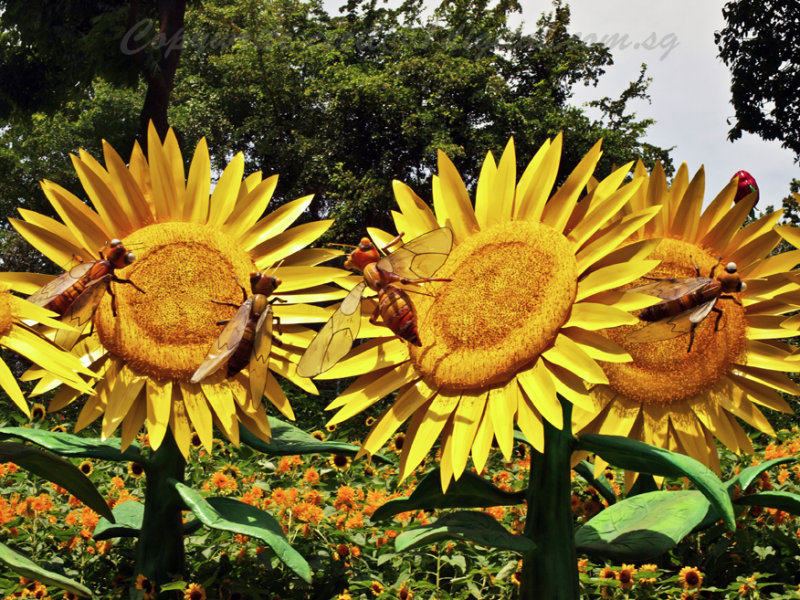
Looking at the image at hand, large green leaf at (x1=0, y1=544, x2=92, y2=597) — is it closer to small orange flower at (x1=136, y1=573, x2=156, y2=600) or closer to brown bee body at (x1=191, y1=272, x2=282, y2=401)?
small orange flower at (x1=136, y1=573, x2=156, y2=600)

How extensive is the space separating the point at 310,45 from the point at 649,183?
22.3m

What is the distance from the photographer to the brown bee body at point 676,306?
7.23ft

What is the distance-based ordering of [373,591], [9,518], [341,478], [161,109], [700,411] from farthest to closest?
[161,109] < [341,478] < [9,518] < [373,591] < [700,411]

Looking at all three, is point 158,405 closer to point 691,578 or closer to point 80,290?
point 80,290

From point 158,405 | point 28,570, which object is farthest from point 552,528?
point 28,570

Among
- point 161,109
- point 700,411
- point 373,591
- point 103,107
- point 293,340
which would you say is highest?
point 103,107

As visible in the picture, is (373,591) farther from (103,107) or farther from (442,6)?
(103,107)

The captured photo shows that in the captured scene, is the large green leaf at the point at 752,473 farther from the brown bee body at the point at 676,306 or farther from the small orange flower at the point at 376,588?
the small orange flower at the point at 376,588

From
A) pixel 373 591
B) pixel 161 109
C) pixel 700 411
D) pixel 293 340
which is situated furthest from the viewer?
pixel 161 109

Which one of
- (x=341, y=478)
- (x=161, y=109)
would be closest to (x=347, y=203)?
(x=161, y=109)

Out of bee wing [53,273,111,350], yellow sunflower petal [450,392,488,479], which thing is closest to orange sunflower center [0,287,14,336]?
bee wing [53,273,111,350]

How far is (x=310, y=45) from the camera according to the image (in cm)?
2338

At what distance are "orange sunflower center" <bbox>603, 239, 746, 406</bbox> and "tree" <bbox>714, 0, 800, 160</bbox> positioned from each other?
1512 centimetres

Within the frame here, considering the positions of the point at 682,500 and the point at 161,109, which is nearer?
the point at 682,500
